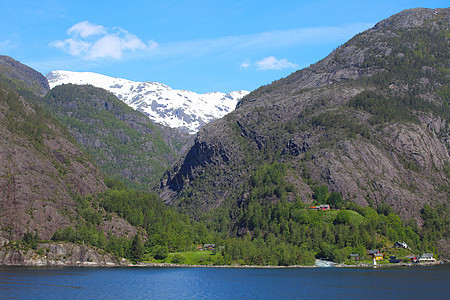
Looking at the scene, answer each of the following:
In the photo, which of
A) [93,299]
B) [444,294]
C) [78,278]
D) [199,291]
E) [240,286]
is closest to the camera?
[93,299]

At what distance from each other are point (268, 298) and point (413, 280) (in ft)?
196

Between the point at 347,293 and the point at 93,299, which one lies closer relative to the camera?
the point at 93,299

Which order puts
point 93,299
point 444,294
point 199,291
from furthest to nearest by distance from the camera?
point 199,291 < point 444,294 < point 93,299

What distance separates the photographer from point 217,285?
161 meters

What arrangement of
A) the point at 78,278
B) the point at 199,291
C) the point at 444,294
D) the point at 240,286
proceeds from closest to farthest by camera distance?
the point at 444,294 < the point at 199,291 < the point at 240,286 < the point at 78,278

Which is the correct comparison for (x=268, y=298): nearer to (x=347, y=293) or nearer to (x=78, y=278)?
(x=347, y=293)

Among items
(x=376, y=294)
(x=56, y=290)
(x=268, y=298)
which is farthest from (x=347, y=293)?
(x=56, y=290)

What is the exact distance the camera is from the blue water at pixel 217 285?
137 meters

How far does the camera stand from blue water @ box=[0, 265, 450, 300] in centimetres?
13738

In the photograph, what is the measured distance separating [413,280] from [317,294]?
149 feet

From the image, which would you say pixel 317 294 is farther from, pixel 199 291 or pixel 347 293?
pixel 199 291

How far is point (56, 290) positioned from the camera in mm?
138875

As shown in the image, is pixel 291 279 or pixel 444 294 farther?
pixel 291 279

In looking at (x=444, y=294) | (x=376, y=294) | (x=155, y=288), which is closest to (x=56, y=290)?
(x=155, y=288)
